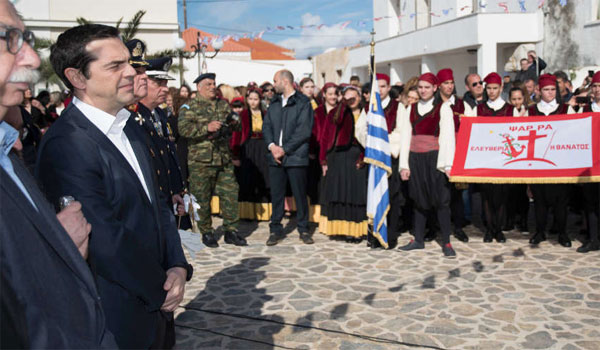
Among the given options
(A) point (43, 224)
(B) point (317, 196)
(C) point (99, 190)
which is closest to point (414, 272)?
(B) point (317, 196)

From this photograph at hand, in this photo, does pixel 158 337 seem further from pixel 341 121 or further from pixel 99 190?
pixel 341 121

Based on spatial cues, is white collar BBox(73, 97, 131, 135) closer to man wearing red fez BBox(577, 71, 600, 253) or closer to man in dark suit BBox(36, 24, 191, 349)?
man in dark suit BBox(36, 24, 191, 349)

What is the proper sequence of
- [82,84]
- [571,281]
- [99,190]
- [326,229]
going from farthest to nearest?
[326,229]
[571,281]
[82,84]
[99,190]

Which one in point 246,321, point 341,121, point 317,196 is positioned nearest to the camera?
point 246,321

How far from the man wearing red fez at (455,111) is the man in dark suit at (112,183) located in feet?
17.3

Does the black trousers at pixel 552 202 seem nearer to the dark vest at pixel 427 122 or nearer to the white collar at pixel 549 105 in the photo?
the white collar at pixel 549 105

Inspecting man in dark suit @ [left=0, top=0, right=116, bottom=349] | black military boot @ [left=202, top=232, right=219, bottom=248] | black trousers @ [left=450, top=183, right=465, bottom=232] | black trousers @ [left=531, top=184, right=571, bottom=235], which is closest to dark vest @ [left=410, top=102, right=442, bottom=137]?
black trousers @ [left=450, top=183, right=465, bottom=232]

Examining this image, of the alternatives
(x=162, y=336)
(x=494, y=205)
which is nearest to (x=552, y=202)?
(x=494, y=205)

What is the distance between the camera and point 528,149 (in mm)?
6945

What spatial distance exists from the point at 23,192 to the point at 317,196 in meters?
7.52

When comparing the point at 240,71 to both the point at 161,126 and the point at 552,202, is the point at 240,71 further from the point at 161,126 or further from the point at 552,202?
the point at 161,126

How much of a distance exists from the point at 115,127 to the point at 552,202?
19.7 ft

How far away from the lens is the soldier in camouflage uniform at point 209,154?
724 cm

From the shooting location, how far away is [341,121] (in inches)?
290
